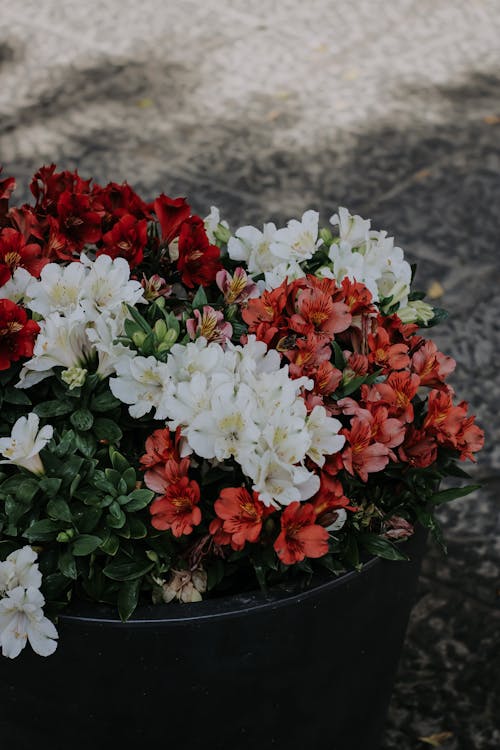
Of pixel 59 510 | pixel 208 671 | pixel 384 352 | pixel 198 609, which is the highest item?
pixel 384 352

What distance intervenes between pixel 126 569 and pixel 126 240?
0.64m

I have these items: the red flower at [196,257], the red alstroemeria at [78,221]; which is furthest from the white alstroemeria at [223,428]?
the red alstroemeria at [78,221]

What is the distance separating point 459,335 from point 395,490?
200 cm

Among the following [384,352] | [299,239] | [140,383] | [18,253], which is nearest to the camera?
[140,383]

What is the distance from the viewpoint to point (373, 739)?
2.02 metres

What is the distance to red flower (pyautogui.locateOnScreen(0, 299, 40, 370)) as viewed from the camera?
5.14ft

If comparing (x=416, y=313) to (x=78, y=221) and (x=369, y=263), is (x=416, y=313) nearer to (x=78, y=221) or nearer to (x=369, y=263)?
(x=369, y=263)

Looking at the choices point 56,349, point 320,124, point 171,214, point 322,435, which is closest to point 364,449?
point 322,435

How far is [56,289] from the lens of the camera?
165cm

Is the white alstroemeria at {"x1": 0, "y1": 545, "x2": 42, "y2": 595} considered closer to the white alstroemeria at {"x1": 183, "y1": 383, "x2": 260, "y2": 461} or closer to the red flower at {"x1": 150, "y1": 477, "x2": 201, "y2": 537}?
the red flower at {"x1": 150, "y1": 477, "x2": 201, "y2": 537}

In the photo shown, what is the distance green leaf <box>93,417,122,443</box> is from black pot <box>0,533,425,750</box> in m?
0.27

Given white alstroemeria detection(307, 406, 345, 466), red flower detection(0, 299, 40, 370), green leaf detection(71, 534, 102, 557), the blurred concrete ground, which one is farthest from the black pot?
the blurred concrete ground

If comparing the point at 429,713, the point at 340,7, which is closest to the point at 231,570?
the point at 429,713

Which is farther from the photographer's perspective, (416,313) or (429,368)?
(416,313)
